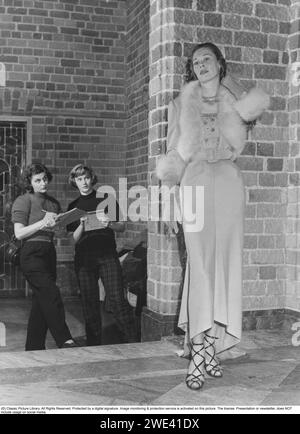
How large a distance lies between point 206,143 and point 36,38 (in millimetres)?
5314

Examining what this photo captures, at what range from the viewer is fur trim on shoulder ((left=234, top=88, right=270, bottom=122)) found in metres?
3.60

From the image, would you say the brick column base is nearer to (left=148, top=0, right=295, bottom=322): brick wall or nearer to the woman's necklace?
(left=148, top=0, right=295, bottom=322): brick wall

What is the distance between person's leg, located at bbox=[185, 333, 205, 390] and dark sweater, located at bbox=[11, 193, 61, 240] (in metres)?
1.97

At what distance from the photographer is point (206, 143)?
11.6ft

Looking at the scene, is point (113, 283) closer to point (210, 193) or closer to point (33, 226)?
point (33, 226)

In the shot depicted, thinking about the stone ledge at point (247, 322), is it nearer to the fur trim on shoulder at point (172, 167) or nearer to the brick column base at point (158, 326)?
the brick column base at point (158, 326)

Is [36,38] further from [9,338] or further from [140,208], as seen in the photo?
[9,338]

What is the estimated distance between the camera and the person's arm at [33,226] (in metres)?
4.84

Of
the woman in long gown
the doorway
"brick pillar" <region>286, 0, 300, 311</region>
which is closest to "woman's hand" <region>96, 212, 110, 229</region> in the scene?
"brick pillar" <region>286, 0, 300, 311</region>

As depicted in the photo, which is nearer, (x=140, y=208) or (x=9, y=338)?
(x=9, y=338)

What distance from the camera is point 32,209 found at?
4.96m

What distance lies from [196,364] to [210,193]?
0.93 meters

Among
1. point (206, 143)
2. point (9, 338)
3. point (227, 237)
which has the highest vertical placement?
point (206, 143)

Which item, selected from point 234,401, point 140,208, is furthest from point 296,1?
point 140,208
